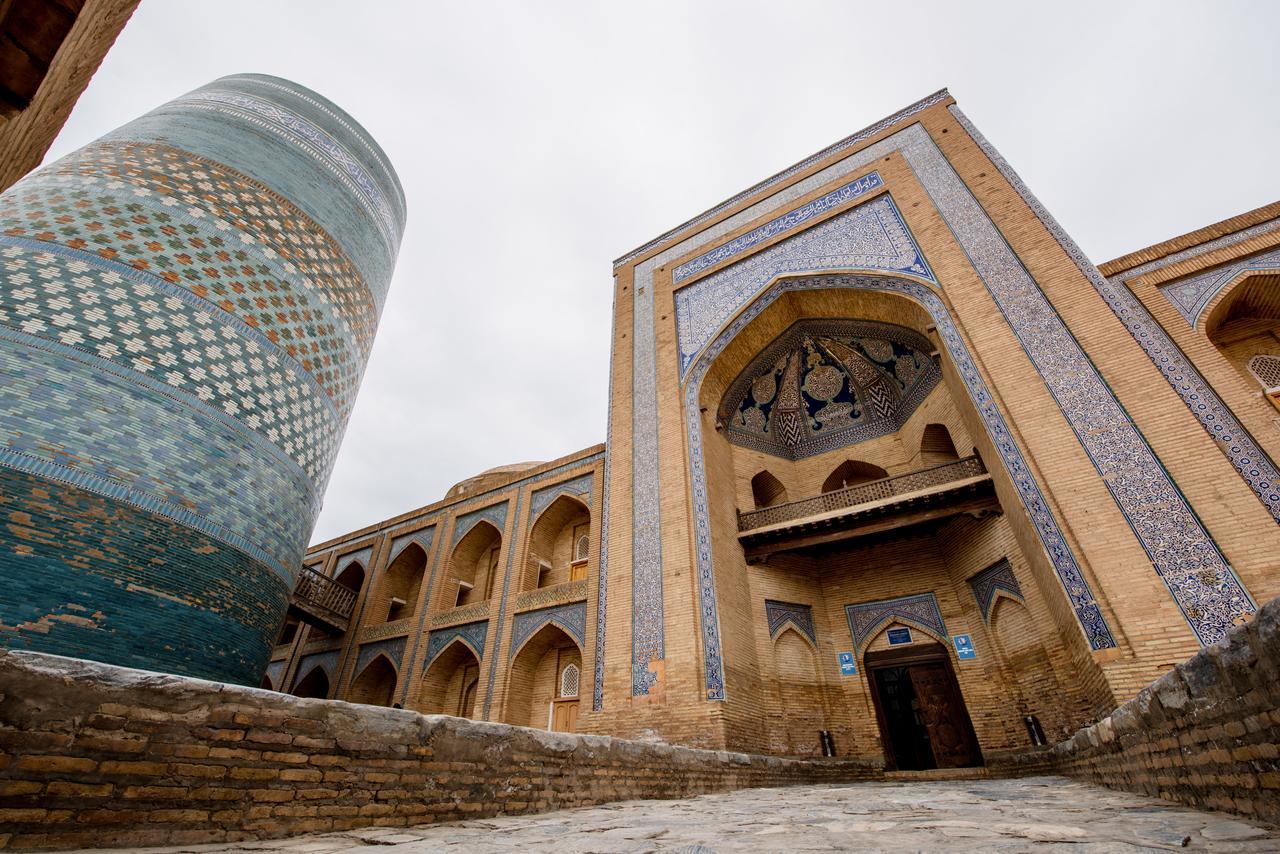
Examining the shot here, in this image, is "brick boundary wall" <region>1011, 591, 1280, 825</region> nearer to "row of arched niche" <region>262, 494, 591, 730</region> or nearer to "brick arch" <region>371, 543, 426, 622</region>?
"row of arched niche" <region>262, 494, 591, 730</region>

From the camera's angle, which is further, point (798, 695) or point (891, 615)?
point (891, 615)

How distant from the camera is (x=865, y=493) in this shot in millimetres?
7223

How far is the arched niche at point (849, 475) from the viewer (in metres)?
8.77

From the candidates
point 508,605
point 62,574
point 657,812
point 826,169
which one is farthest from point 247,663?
point 826,169

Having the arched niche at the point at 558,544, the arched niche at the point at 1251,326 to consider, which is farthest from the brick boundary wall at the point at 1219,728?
the arched niche at the point at 558,544

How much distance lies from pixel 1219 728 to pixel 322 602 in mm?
11147

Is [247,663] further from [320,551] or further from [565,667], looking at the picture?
[320,551]

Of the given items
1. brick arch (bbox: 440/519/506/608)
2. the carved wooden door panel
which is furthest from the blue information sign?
brick arch (bbox: 440/519/506/608)

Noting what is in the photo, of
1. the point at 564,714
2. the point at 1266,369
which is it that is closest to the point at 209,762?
the point at 564,714

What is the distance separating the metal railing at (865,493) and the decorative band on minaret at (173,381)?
583 centimetres

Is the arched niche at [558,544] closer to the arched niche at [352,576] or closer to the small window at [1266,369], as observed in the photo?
the arched niche at [352,576]

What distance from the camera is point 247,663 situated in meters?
6.16

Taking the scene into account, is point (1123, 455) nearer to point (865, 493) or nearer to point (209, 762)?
point (865, 493)

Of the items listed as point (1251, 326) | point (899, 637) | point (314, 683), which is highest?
point (1251, 326)
